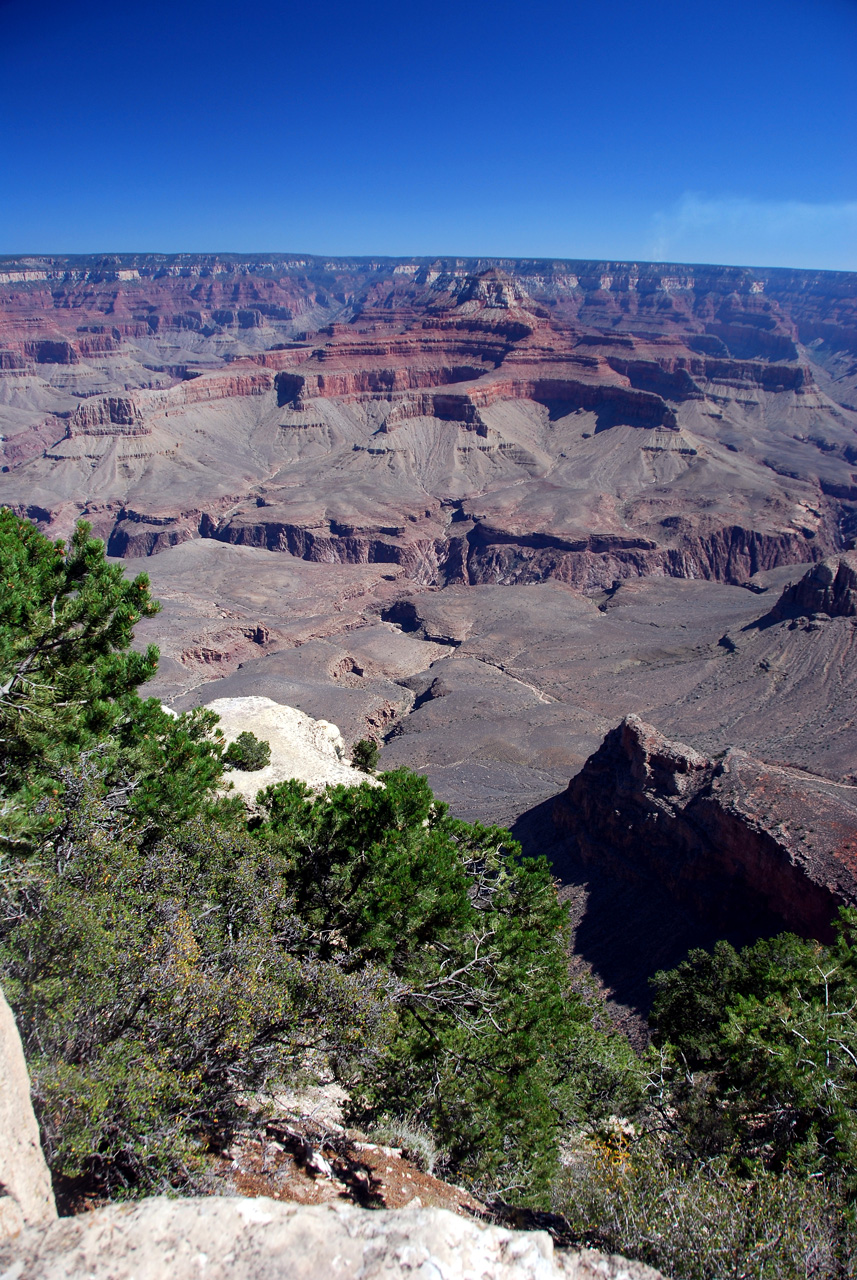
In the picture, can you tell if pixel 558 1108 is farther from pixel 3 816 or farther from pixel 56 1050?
pixel 3 816

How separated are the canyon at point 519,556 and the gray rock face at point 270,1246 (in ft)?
75.0

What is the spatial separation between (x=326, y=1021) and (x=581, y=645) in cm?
5887

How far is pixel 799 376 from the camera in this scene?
6752 inches

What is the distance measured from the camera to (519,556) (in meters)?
97.9

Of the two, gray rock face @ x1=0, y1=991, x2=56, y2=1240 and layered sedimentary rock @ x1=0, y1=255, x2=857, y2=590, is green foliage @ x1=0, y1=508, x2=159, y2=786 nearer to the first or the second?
gray rock face @ x1=0, y1=991, x2=56, y2=1240

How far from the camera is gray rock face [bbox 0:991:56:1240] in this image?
630 cm

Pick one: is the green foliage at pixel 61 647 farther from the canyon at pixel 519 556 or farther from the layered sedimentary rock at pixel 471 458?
the layered sedimentary rock at pixel 471 458

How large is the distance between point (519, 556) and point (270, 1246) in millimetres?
94373

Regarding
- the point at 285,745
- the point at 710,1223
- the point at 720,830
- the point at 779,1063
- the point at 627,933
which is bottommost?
the point at 627,933

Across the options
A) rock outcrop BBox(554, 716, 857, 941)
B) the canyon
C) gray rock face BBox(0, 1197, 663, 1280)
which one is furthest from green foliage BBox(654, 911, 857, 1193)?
the canyon

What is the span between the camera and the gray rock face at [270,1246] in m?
5.84

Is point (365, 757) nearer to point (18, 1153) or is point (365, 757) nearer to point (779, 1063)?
point (779, 1063)

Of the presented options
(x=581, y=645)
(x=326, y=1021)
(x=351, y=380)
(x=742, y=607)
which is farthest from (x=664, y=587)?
(x=351, y=380)

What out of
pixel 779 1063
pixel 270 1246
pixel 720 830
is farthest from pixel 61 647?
pixel 720 830
